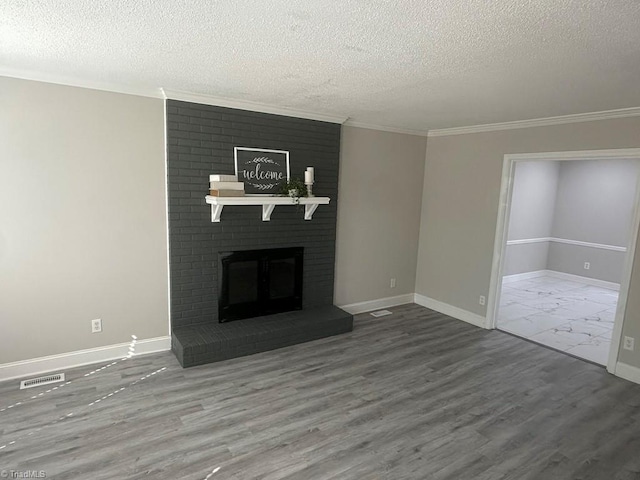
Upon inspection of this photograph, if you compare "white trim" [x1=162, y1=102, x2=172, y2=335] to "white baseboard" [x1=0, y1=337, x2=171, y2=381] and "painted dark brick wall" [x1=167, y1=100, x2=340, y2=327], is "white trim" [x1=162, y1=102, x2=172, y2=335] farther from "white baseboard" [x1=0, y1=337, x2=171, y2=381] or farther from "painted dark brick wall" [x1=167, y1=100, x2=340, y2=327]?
"white baseboard" [x1=0, y1=337, x2=171, y2=381]

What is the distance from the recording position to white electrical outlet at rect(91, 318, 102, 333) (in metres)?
3.29

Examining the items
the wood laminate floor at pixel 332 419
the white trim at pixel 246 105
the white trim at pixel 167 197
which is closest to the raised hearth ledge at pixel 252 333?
the wood laminate floor at pixel 332 419

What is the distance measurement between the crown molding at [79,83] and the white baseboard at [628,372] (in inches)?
Answer: 187

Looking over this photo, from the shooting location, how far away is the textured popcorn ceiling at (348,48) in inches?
63.7

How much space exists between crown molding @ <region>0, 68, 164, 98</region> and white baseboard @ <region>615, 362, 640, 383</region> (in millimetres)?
4743

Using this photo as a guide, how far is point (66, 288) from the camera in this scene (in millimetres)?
3135

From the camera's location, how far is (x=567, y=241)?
7156 mm

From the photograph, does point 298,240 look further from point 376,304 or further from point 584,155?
point 584,155

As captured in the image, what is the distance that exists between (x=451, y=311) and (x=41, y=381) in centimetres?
436

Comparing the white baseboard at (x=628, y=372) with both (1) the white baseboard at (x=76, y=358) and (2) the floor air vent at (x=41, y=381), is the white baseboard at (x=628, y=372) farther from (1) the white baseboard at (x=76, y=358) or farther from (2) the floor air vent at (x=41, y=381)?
(2) the floor air vent at (x=41, y=381)

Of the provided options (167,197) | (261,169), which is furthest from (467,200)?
(167,197)

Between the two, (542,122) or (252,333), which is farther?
(542,122)

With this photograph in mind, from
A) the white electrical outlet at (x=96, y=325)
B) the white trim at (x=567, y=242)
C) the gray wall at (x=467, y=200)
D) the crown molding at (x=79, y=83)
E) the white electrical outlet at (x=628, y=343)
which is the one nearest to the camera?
the crown molding at (x=79, y=83)

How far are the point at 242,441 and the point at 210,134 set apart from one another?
8.42ft
